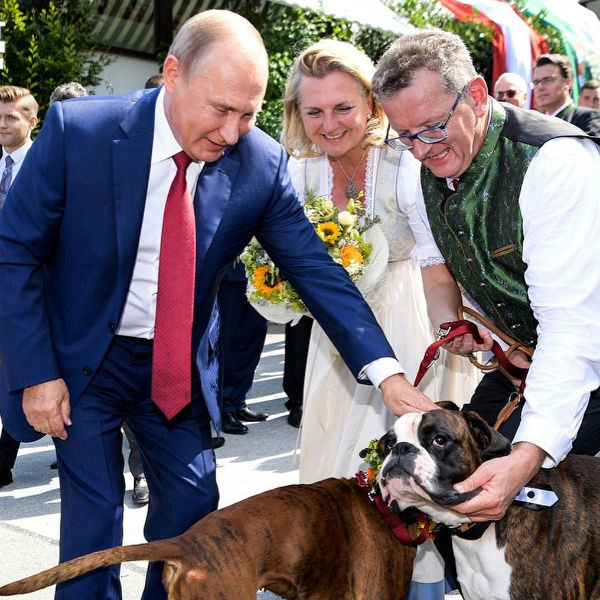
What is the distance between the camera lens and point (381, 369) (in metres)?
A: 3.38

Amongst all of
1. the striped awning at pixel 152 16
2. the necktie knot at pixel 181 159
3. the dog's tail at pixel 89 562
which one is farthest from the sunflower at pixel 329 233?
the striped awning at pixel 152 16

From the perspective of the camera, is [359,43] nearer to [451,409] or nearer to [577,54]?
[577,54]

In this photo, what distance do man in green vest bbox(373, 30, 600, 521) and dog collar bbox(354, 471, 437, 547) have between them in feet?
1.26

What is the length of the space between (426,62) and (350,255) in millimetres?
1152

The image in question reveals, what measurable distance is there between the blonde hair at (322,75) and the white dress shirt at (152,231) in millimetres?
1173

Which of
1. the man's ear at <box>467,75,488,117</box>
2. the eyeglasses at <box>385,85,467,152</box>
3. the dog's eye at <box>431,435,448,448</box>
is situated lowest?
the dog's eye at <box>431,435,448,448</box>

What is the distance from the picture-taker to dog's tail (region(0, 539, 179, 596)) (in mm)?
2447

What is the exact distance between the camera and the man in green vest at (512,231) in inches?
114

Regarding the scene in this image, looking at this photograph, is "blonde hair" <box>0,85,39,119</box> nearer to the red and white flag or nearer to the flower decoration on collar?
the flower decoration on collar

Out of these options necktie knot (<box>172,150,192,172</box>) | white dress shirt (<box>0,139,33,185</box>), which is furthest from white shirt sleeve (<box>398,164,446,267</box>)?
white dress shirt (<box>0,139,33,185</box>)

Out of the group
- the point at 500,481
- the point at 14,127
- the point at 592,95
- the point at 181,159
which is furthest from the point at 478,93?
the point at 592,95

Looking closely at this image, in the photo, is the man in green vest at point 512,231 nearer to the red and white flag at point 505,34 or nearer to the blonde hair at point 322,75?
the blonde hair at point 322,75

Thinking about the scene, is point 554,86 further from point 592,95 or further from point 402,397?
point 402,397

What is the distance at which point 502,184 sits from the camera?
322 centimetres
